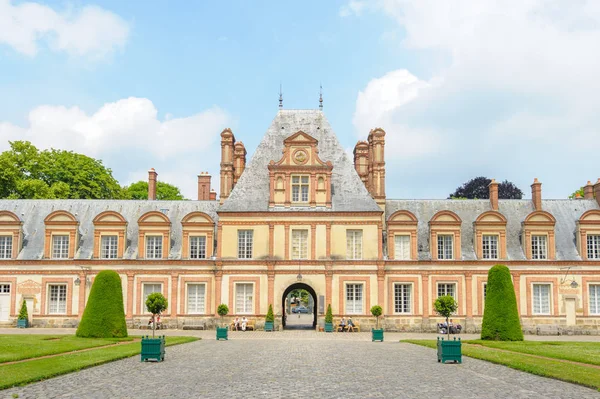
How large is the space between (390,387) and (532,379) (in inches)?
190

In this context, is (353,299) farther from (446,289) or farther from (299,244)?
(446,289)

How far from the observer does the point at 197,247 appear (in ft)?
156

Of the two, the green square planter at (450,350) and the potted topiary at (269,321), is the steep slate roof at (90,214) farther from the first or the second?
the green square planter at (450,350)

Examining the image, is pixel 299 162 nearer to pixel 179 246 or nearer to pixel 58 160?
pixel 179 246

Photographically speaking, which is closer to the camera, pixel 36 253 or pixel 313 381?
pixel 313 381

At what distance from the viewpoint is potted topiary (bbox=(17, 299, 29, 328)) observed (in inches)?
1783

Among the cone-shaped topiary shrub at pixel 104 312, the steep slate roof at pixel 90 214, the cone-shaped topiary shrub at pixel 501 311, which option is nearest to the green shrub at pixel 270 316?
the steep slate roof at pixel 90 214

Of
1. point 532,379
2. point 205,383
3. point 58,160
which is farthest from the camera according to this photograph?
point 58,160

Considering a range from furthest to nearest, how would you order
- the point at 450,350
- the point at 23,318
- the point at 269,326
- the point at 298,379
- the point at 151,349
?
the point at 23,318 < the point at 269,326 < the point at 450,350 < the point at 151,349 < the point at 298,379

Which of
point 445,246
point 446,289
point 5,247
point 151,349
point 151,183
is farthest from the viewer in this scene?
point 151,183

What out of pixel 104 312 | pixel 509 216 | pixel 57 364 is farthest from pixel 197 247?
pixel 57 364

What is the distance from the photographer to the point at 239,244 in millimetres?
46781

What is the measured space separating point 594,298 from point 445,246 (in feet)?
37.3

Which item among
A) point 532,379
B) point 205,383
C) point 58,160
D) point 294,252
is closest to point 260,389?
point 205,383
